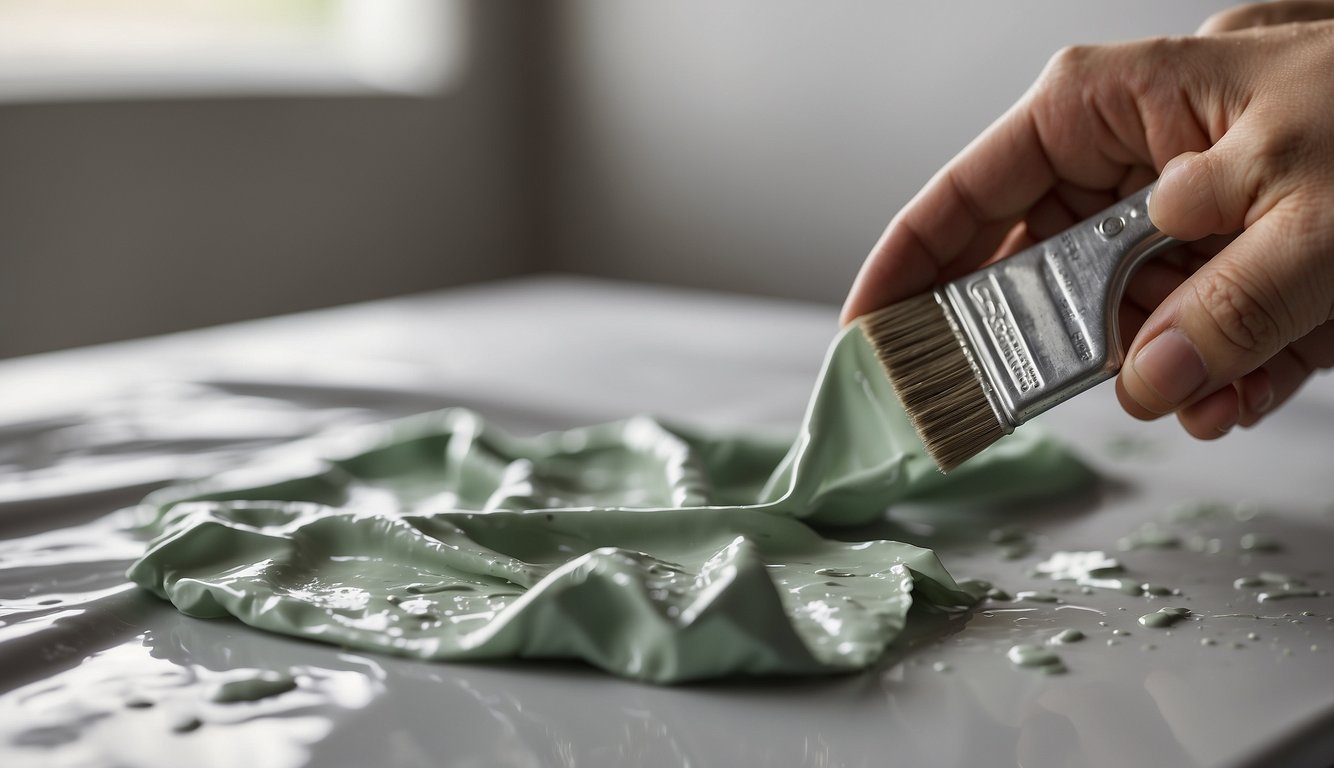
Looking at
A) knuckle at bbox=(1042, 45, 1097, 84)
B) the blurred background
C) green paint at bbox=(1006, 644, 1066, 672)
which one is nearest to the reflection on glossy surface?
green paint at bbox=(1006, 644, 1066, 672)

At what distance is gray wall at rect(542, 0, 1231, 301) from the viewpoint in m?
3.09

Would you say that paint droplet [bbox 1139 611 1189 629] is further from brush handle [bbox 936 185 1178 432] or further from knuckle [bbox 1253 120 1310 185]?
knuckle [bbox 1253 120 1310 185]

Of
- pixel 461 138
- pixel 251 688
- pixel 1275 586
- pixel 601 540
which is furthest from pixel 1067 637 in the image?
pixel 461 138

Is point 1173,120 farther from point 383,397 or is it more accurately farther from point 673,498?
point 383,397

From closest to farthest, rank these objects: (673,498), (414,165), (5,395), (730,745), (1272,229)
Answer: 1. (730,745)
2. (1272,229)
3. (673,498)
4. (5,395)
5. (414,165)

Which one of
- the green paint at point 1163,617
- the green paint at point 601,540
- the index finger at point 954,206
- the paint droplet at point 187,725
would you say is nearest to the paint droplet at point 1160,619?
the green paint at point 1163,617

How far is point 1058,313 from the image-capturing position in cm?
82

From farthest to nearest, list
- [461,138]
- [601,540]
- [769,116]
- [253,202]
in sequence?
[461,138]
[769,116]
[253,202]
[601,540]

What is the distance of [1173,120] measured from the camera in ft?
3.00

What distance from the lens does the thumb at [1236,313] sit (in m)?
0.74

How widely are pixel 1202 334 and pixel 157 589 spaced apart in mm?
674

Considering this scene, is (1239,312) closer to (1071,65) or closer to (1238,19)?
(1071,65)

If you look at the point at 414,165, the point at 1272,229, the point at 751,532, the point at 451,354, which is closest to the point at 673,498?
the point at 751,532

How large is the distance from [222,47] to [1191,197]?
9.96 ft
